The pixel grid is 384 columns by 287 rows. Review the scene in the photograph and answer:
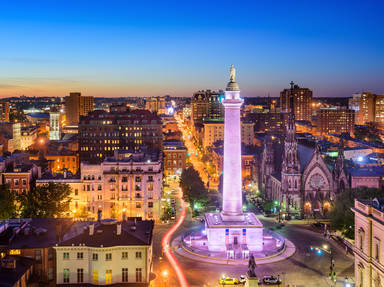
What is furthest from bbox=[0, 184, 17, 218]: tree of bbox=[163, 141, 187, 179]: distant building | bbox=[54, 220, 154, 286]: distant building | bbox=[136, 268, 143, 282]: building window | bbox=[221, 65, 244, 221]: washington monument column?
bbox=[163, 141, 187, 179]: distant building

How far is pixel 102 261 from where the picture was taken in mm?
53594

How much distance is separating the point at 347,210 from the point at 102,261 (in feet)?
142

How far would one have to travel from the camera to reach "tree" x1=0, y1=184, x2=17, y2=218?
271 ft

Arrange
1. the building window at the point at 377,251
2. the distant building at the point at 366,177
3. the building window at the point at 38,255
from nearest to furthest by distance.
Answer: the building window at the point at 377,251, the building window at the point at 38,255, the distant building at the point at 366,177

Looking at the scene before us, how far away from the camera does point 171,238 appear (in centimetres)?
8038

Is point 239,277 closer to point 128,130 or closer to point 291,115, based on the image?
point 291,115

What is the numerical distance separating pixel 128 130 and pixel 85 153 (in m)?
16.3

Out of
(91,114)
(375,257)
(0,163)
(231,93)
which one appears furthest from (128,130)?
(375,257)

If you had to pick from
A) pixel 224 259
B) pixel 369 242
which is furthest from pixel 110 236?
pixel 369 242

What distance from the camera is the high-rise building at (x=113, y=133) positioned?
149625mm

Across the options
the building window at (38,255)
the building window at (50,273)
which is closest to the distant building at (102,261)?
the building window at (50,273)

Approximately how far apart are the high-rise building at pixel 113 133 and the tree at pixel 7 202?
5791 cm

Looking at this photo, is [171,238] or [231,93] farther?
[171,238]

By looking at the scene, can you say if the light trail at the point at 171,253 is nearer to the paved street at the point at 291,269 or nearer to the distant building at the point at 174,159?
the paved street at the point at 291,269
